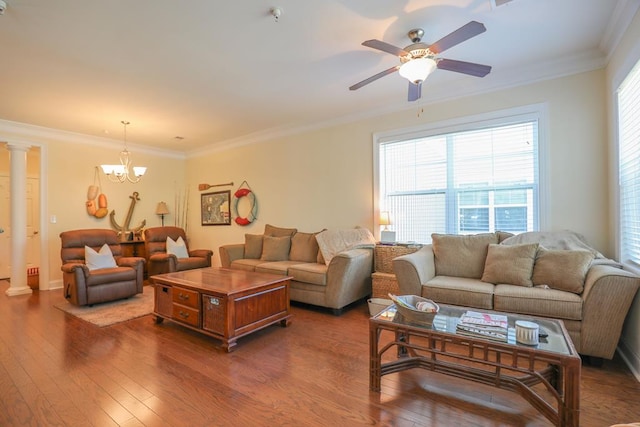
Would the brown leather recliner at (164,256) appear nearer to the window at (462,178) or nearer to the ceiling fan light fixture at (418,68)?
the window at (462,178)

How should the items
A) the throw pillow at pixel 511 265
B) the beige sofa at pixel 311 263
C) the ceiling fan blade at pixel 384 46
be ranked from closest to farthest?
the ceiling fan blade at pixel 384 46, the throw pillow at pixel 511 265, the beige sofa at pixel 311 263

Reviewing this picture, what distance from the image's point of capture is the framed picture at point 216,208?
5887 millimetres

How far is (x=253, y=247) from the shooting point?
15.6 feet

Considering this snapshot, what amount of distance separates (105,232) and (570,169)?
6.01 meters

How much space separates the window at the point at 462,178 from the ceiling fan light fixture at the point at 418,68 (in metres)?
1.57

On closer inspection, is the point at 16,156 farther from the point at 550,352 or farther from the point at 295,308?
the point at 550,352

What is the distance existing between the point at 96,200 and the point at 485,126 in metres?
6.07

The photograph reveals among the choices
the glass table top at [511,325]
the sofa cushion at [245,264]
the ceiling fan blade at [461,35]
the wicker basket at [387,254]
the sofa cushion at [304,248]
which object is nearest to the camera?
the glass table top at [511,325]

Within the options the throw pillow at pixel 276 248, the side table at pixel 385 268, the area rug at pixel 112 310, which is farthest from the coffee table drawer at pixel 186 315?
the side table at pixel 385 268

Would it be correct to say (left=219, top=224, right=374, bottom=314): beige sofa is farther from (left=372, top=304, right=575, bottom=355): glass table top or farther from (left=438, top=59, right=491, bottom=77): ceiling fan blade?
(left=438, top=59, right=491, bottom=77): ceiling fan blade

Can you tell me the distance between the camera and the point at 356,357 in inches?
95.6

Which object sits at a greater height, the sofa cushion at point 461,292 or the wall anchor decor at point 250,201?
the wall anchor decor at point 250,201

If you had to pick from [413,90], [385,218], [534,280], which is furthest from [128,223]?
[534,280]

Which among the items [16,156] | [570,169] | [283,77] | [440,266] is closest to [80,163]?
[16,156]
